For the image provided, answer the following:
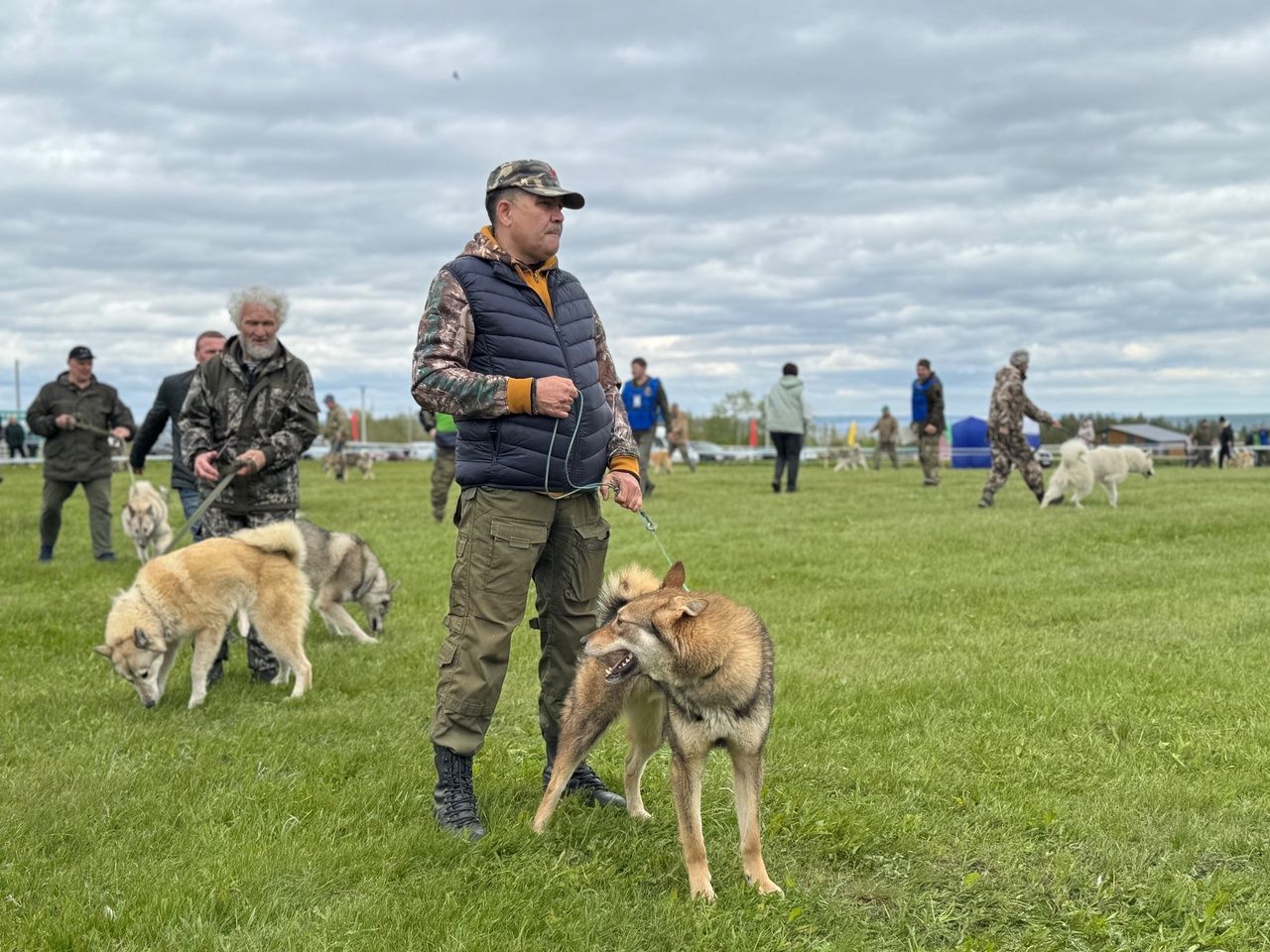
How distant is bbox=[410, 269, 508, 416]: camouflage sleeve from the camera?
3.75 metres

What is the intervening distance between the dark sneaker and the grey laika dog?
3.69 metres

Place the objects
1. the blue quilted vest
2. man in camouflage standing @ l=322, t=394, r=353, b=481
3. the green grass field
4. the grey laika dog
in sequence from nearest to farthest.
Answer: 1. the green grass field
2. the blue quilted vest
3. the grey laika dog
4. man in camouflage standing @ l=322, t=394, r=353, b=481

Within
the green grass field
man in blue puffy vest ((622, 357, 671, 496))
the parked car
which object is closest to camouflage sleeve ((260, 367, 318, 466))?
the green grass field

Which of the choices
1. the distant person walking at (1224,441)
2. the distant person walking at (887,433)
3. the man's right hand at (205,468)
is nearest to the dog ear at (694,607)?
the man's right hand at (205,468)

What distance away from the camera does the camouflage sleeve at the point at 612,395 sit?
4.27 m

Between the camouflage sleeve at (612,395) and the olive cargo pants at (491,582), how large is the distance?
0.27 metres

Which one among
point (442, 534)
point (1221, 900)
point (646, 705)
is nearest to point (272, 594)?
point (646, 705)

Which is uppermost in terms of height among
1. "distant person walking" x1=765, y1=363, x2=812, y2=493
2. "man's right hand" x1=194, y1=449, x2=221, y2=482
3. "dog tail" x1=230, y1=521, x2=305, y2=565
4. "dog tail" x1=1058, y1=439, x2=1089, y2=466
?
"distant person walking" x1=765, y1=363, x2=812, y2=493

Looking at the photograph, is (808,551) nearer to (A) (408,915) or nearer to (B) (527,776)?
(B) (527,776)

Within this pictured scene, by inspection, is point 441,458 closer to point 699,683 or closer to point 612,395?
point 612,395

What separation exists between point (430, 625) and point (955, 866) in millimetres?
5277

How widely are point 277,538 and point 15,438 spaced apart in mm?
33902

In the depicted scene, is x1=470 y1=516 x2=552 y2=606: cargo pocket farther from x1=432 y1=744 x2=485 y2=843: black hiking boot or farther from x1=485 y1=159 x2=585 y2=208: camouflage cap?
x1=485 y1=159 x2=585 y2=208: camouflage cap

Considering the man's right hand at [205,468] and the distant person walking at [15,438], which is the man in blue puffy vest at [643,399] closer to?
the man's right hand at [205,468]
